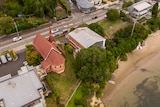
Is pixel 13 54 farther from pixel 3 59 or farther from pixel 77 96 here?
pixel 77 96

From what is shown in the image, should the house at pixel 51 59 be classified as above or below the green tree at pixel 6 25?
below

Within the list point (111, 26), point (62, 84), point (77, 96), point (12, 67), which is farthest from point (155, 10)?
point (12, 67)

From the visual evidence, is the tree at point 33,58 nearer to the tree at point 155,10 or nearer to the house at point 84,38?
the house at point 84,38

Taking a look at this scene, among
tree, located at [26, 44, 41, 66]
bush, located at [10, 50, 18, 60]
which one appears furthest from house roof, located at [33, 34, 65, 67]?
bush, located at [10, 50, 18, 60]

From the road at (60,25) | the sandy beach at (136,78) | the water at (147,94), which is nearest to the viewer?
the water at (147,94)

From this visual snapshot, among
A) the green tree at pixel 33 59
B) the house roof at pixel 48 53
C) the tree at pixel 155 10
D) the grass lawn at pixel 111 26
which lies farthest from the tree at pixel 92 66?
the tree at pixel 155 10

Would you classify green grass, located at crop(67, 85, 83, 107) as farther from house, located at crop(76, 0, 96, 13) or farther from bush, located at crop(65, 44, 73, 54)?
house, located at crop(76, 0, 96, 13)
